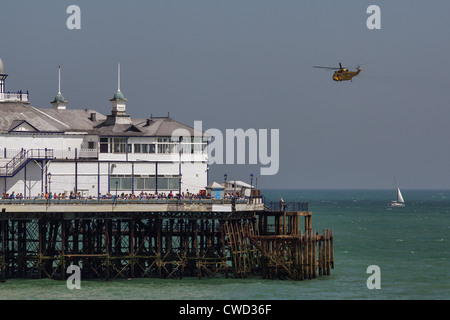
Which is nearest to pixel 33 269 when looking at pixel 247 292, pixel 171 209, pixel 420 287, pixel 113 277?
pixel 113 277

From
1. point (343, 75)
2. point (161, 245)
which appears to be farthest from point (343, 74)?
point (161, 245)

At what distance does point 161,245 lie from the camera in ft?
278

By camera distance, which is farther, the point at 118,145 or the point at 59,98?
the point at 59,98

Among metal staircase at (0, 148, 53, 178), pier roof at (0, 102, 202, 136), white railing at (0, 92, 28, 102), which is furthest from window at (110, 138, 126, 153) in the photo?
white railing at (0, 92, 28, 102)

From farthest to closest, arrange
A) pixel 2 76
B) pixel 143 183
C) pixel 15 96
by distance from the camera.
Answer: pixel 2 76
pixel 15 96
pixel 143 183

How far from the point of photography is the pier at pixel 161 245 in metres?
83.1

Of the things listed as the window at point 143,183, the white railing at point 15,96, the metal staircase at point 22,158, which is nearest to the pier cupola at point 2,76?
the white railing at point 15,96

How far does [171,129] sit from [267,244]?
14364 mm

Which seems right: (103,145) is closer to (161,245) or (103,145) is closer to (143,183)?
(143,183)

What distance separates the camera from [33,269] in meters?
83.2
